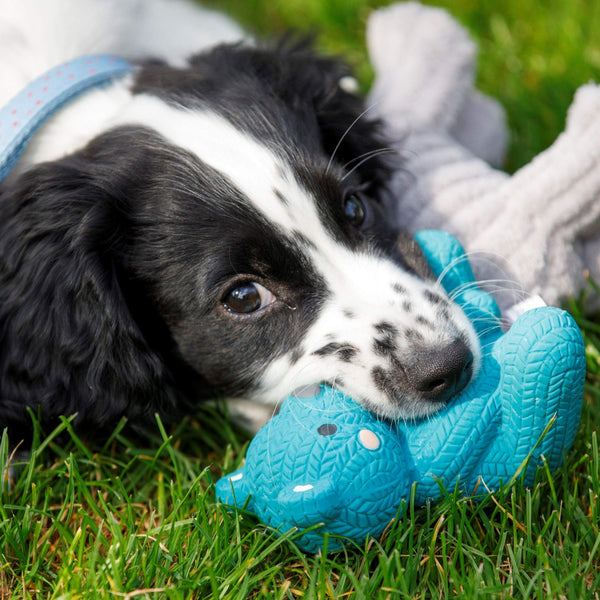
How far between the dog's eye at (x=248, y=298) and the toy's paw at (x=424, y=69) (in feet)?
3.93

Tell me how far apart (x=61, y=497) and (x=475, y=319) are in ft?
4.78

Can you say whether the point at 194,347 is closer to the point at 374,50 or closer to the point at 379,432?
the point at 379,432

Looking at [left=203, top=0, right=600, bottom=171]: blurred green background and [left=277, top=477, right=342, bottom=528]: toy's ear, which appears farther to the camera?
[left=203, top=0, right=600, bottom=171]: blurred green background

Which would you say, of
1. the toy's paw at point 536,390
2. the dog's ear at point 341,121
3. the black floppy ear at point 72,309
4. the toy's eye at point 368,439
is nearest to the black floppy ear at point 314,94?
the dog's ear at point 341,121

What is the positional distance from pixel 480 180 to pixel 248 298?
3.56 ft

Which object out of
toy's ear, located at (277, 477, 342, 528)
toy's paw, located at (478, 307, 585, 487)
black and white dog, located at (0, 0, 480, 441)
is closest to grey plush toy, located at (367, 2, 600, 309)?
black and white dog, located at (0, 0, 480, 441)

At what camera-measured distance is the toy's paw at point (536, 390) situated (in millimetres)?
1955

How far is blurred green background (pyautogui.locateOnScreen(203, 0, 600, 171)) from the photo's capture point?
407 cm

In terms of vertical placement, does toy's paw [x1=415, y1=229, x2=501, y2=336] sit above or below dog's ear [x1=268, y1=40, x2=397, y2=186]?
below

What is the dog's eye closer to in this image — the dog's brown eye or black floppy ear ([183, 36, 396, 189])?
the dog's brown eye

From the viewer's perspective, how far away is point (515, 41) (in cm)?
462

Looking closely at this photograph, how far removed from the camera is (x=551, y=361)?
6.38 feet

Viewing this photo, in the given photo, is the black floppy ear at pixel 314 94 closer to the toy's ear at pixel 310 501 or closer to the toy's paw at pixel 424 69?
the toy's paw at pixel 424 69

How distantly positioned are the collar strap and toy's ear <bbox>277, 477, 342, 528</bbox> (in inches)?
61.4
